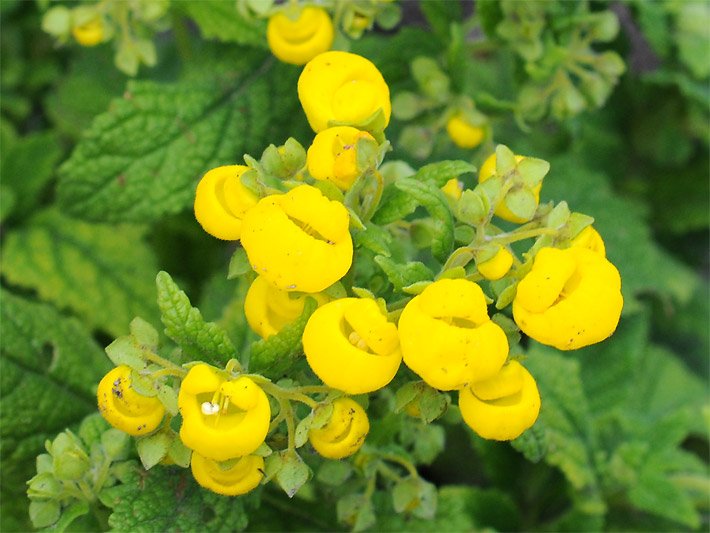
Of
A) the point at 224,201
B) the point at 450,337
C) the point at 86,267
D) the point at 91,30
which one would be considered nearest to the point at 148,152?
the point at 91,30

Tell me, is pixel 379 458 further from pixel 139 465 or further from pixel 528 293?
pixel 528 293

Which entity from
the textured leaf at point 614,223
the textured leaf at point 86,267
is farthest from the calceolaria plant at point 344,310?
the textured leaf at point 614,223

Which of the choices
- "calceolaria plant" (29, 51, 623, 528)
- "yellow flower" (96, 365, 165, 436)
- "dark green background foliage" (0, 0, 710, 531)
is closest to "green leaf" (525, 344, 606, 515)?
"dark green background foliage" (0, 0, 710, 531)

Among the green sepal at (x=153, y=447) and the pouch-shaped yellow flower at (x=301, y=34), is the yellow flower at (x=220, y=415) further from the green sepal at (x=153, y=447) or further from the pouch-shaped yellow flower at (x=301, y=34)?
the pouch-shaped yellow flower at (x=301, y=34)

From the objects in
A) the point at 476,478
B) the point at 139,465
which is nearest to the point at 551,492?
the point at 476,478

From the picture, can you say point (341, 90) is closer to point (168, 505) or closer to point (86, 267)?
point (168, 505)

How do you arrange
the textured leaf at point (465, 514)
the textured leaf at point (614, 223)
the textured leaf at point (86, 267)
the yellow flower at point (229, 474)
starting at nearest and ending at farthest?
the yellow flower at point (229, 474) → the textured leaf at point (465, 514) → the textured leaf at point (86, 267) → the textured leaf at point (614, 223)
